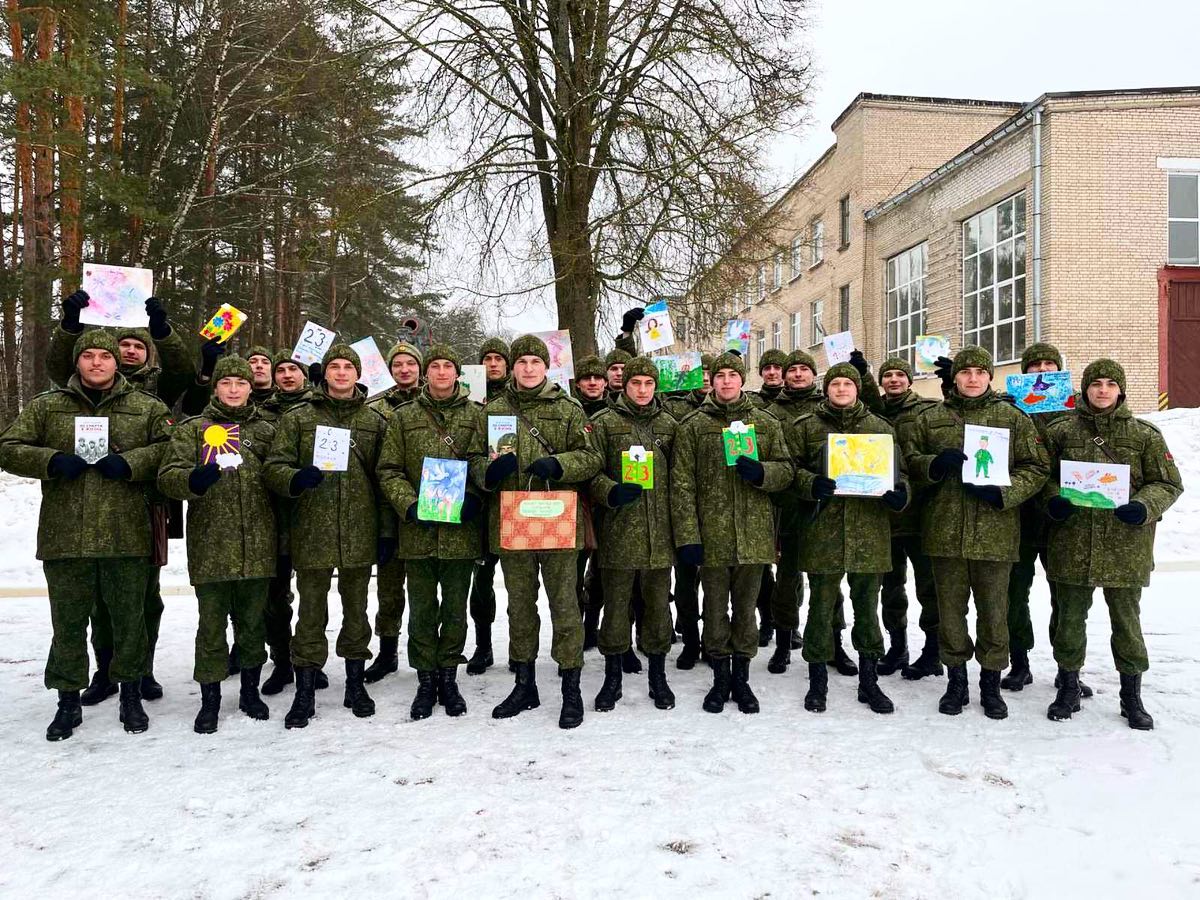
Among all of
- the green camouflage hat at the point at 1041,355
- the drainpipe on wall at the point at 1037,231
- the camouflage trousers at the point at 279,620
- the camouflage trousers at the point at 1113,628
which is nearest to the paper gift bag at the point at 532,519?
the camouflage trousers at the point at 279,620

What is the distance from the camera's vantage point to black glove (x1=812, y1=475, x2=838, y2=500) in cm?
479

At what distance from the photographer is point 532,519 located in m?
4.71

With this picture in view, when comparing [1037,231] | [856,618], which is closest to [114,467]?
[856,618]

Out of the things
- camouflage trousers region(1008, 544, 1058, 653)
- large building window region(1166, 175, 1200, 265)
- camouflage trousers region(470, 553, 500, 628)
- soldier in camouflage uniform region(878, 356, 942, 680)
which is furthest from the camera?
large building window region(1166, 175, 1200, 265)

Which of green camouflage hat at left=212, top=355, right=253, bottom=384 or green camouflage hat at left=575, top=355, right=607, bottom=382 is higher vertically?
green camouflage hat at left=575, top=355, right=607, bottom=382

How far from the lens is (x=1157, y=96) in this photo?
637 inches

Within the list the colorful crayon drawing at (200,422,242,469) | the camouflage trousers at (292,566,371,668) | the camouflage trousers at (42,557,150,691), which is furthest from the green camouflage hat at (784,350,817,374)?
the camouflage trousers at (42,557,150,691)

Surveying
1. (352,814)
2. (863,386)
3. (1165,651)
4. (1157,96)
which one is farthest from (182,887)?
(1157,96)

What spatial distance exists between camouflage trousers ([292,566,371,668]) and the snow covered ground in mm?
401

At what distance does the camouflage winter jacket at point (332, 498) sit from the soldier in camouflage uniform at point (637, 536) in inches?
55.4

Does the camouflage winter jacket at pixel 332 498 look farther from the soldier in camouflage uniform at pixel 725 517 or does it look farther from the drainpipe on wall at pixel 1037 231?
the drainpipe on wall at pixel 1037 231

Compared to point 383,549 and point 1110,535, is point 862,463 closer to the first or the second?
point 1110,535

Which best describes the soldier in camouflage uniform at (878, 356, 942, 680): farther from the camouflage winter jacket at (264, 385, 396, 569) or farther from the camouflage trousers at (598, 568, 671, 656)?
the camouflage winter jacket at (264, 385, 396, 569)

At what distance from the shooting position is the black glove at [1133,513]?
448 cm
